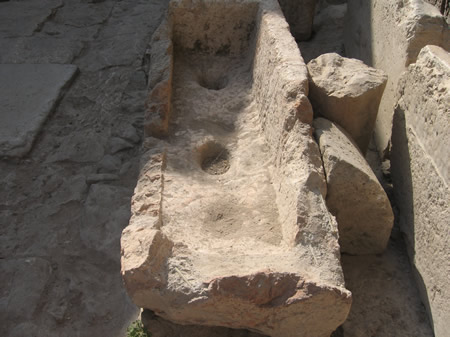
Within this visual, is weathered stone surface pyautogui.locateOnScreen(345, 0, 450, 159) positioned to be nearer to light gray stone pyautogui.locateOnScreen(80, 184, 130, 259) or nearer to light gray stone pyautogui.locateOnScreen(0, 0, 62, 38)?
light gray stone pyautogui.locateOnScreen(80, 184, 130, 259)

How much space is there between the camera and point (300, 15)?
4891 millimetres

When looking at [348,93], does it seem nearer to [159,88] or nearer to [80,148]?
[159,88]

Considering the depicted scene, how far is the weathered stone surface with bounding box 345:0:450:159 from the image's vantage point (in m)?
2.96

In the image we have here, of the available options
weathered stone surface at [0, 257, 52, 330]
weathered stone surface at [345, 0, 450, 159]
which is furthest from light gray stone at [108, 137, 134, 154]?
weathered stone surface at [345, 0, 450, 159]

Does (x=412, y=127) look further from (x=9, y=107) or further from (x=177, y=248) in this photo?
(x=9, y=107)

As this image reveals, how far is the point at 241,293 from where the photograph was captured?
189cm

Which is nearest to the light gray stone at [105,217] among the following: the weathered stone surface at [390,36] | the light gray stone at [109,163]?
the light gray stone at [109,163]

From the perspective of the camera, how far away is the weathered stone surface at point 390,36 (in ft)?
9.70

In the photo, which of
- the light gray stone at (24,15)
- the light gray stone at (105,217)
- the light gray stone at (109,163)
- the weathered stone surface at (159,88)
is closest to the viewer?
the weathered stone surface at (159,88)

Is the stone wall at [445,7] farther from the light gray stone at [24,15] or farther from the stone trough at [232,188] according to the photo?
the light gray stone at [24,15]

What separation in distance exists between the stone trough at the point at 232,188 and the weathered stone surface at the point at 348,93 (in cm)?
16

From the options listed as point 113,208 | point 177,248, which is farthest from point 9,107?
point 177,248

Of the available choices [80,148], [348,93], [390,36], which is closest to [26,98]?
[80,148]

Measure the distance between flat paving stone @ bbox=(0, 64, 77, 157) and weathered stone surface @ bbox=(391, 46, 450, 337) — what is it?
9.04 feet
